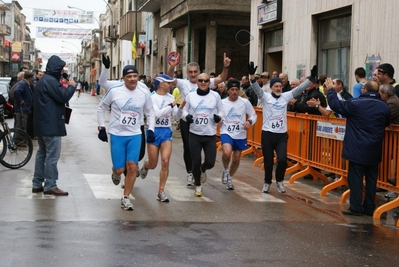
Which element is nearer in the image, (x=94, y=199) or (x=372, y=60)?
(x=94, y=199)

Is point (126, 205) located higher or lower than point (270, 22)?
lower

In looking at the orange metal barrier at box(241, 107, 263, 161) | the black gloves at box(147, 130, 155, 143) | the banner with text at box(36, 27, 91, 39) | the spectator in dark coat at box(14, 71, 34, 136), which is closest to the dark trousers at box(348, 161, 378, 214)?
the black gloves at box(147, 130, 155, 143)

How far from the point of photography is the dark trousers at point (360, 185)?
9680 millimetres

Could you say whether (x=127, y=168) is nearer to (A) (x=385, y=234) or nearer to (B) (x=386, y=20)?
(A) (x=385, y=234)

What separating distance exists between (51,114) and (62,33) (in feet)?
188

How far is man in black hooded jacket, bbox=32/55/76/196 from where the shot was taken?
1004cm

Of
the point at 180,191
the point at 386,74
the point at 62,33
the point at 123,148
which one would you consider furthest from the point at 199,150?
the point at 62,33

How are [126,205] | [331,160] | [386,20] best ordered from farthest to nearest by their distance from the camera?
1. [386,20]
2. [331,160]
3. [126,205]

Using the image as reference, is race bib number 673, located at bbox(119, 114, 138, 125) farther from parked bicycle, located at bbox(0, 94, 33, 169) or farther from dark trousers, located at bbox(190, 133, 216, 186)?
parked bicycle, located at bbox(0, 94, 33, 169)

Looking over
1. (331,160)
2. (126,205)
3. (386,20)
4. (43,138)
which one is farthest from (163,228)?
(386,20)

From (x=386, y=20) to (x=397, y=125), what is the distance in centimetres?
637

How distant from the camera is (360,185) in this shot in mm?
9719

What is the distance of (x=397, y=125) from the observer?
9820mm

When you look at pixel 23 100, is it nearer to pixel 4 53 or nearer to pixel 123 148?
pixel 123 148
